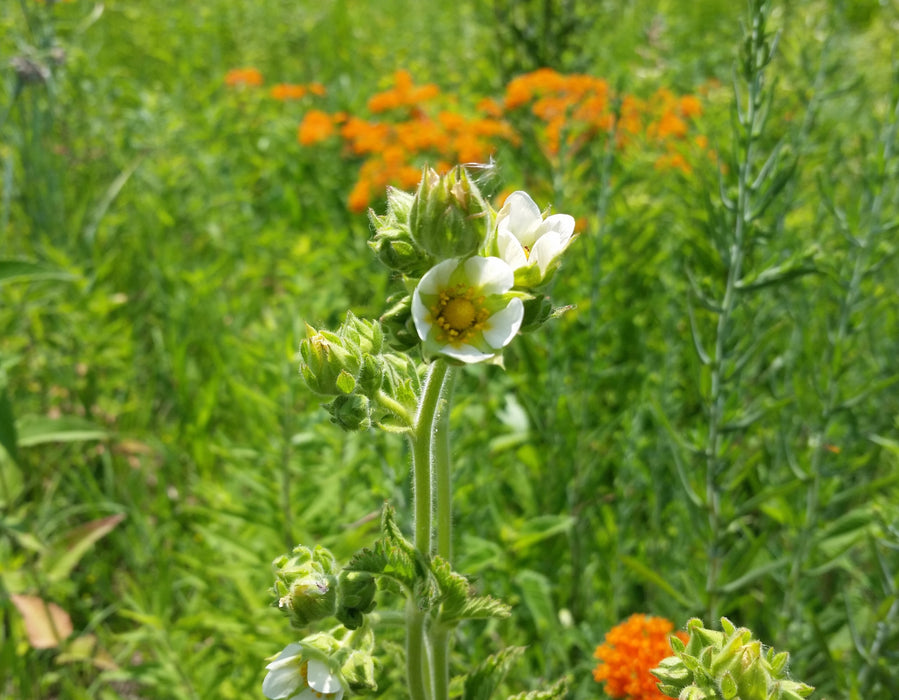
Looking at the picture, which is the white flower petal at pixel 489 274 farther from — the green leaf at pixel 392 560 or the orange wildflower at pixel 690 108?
the orange wildflower at pixel 690 108

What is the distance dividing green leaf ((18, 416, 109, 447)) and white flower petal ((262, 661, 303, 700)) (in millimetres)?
1576

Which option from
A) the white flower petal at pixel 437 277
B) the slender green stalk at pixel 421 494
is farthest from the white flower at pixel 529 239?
the slender green stalk at pixel 421 494

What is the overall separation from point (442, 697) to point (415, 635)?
16 centimetres

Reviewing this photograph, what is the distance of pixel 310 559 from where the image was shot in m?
A: 1.31

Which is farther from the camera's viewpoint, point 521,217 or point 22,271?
point 22,271

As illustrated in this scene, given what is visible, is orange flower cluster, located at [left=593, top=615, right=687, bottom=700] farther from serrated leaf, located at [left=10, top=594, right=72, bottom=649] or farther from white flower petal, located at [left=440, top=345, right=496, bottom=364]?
serrated leaf, located at [left=10, top=594, right=72, bottom=649]

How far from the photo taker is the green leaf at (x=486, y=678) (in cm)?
143

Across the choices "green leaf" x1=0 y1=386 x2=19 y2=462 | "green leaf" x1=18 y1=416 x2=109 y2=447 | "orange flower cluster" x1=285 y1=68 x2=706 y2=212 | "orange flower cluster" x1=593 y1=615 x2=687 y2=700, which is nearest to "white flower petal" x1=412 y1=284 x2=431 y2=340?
"orange flower cluster" x1=593 y1=615 x2=687 y2=700

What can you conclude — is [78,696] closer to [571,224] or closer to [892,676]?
[571,224]

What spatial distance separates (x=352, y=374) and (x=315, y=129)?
12.9 feet

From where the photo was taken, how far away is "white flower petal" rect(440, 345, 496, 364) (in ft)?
3.64

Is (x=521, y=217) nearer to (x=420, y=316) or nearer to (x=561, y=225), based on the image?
(x=561, y=225)

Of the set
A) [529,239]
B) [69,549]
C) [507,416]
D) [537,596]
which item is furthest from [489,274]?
[69,549]

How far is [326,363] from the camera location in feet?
4.00
